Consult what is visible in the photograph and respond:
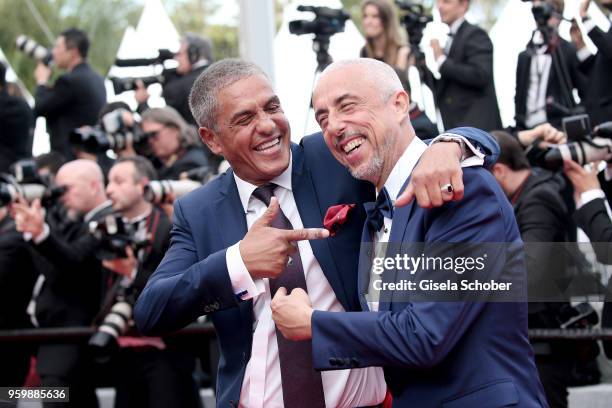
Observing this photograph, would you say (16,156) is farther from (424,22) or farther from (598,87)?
(598,87)

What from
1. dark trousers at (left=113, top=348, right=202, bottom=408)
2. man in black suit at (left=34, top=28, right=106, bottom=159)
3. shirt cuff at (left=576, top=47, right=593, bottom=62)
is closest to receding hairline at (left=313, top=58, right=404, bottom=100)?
shirt cuff at (left=576, top=47, right=593, bottom=62)

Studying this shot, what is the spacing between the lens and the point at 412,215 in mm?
2438

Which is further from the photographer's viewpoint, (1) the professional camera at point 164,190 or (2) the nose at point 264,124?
(1) the professional camera at point 164,190

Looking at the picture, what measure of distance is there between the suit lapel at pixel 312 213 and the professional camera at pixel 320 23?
2432mm

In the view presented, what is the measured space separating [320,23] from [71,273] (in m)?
1.81

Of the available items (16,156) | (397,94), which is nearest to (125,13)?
(16,156)

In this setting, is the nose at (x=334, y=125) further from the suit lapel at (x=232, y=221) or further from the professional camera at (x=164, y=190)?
the professional camera at (x=164, y=190)

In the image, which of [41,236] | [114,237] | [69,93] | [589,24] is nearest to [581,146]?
[589,24]

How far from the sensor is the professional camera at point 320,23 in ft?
17.6

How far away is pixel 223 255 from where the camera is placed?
2703 millimetres

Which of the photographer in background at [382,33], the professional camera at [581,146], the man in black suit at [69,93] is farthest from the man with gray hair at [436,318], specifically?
the man in black suit at [69,93]

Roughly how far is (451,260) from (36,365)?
11.9ft

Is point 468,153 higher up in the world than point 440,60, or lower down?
higher up

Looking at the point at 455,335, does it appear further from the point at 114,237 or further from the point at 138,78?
the point at 138,78
